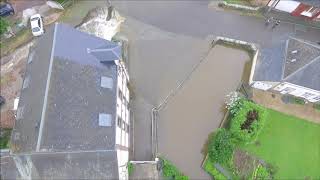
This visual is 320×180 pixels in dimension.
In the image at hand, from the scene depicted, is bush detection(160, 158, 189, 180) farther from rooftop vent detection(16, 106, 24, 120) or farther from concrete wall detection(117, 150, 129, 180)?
rooftop vent detection(16, 106, 24, 120)

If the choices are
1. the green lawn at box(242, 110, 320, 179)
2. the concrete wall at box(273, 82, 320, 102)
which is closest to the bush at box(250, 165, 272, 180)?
the green lawn at box(242, 110, 320, 179)

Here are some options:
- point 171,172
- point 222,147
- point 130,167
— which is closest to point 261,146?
point 222,147

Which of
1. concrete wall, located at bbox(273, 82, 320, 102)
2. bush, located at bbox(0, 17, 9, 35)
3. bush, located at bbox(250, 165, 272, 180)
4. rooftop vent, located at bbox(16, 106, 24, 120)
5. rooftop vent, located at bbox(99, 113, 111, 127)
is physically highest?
bush, located at bbox(0, 17, 9, 35)

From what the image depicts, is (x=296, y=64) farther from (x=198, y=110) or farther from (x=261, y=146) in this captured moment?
(x=198, y=110)

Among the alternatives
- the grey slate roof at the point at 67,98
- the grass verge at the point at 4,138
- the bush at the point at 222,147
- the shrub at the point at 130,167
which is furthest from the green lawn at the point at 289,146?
the grass verge at the point at 4,138

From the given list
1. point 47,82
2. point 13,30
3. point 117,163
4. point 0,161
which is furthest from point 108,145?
point 13,30
